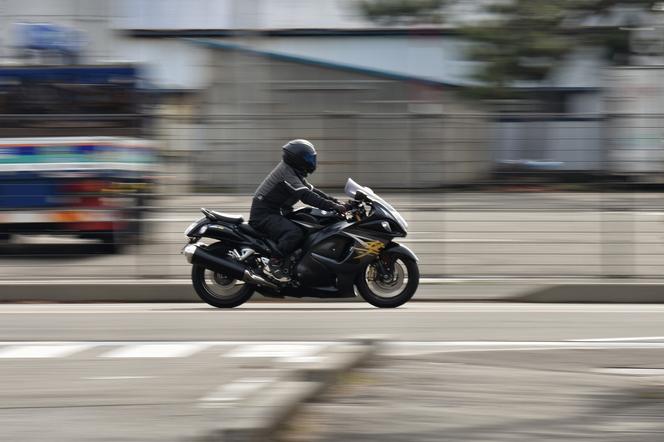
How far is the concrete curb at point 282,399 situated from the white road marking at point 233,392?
11 cm

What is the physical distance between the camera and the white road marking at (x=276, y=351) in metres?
7.76

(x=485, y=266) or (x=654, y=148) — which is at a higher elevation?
(x=654, y=148)

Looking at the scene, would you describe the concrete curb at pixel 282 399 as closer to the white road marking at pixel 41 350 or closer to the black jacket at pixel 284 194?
the white road marking at pixel 41 350

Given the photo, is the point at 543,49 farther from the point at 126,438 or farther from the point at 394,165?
the point at 126,438

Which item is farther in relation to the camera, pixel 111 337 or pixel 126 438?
pixel 111 337

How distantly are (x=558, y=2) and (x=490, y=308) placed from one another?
69.4 ft

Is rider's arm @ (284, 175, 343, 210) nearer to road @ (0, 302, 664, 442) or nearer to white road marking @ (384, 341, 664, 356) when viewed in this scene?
road @ (0, 302, 664, 442)

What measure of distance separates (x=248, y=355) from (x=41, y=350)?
1.46 meters

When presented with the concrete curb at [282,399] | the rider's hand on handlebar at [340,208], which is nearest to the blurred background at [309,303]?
the concrete curb at [282,399]

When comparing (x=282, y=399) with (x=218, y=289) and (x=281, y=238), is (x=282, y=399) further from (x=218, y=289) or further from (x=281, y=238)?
(x=218, y=289)

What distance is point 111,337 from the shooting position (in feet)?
29.0

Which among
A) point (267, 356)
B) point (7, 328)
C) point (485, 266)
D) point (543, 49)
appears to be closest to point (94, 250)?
point (7, 328)

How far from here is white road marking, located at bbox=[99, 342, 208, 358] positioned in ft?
25.9

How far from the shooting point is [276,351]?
314 inches
